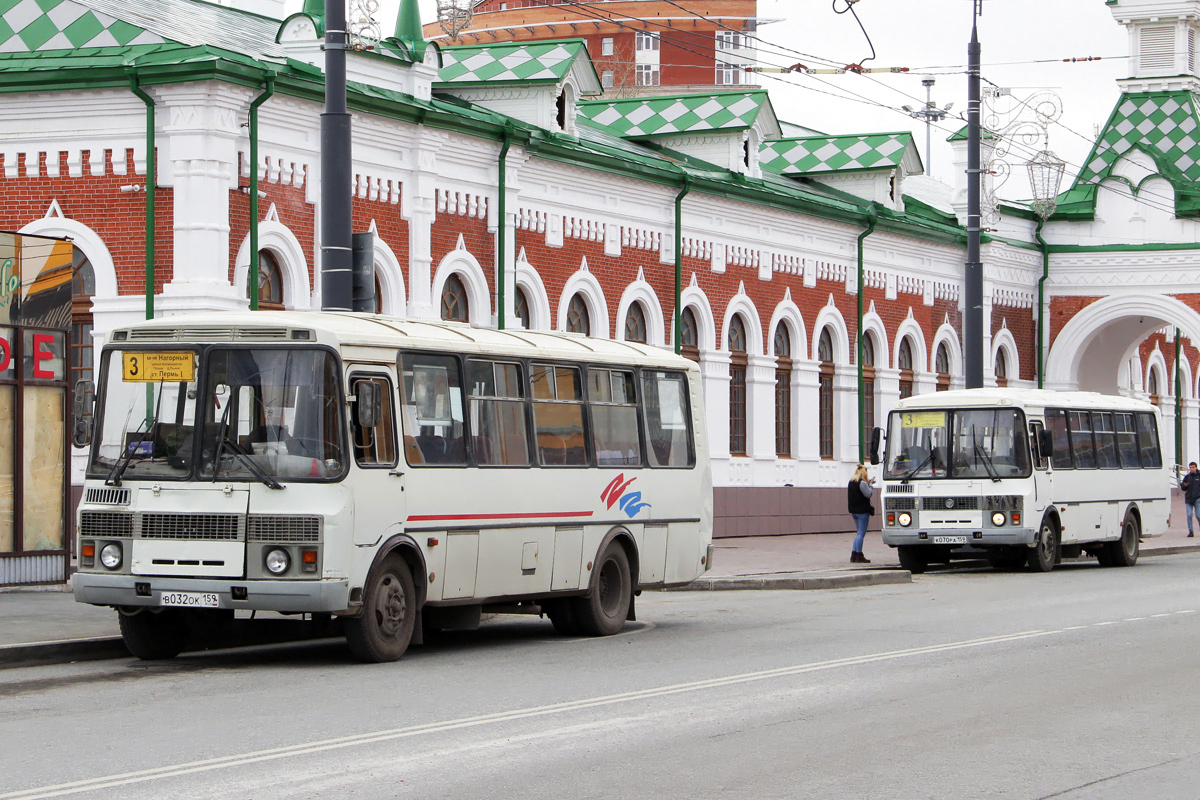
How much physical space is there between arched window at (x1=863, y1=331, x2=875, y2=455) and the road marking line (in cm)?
2422

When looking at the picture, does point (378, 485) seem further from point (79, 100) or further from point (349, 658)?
point (79, 100)

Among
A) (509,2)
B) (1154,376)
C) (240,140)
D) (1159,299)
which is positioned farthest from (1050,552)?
(509,2)

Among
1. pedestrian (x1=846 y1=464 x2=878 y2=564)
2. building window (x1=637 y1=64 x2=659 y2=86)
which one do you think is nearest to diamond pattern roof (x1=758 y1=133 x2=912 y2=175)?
pedestrian (x1=846 y1=464 x2=878 y2=564)

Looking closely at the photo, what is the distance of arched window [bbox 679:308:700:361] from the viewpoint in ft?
108

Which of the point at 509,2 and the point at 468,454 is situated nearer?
the point at 468,454

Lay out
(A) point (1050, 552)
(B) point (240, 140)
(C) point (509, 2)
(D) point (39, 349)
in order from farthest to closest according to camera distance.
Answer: (C) point (509, 2), (A) point (1050, 552), (B) point (240, 140), (D) point (39, 349)

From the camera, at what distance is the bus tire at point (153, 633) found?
13.9 meters

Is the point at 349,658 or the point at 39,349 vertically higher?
the point at 39,349

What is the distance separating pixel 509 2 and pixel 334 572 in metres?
87.4

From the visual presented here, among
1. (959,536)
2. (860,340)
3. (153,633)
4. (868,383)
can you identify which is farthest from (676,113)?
(153,633)

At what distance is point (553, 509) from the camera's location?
1585 centimetres

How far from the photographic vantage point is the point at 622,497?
55.0 feet

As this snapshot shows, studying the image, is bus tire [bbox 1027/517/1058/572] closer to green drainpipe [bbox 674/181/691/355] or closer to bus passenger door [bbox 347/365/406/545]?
green drainpipe [bbox 674/181/691/355]

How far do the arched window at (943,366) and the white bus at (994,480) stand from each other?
14.0 meters
